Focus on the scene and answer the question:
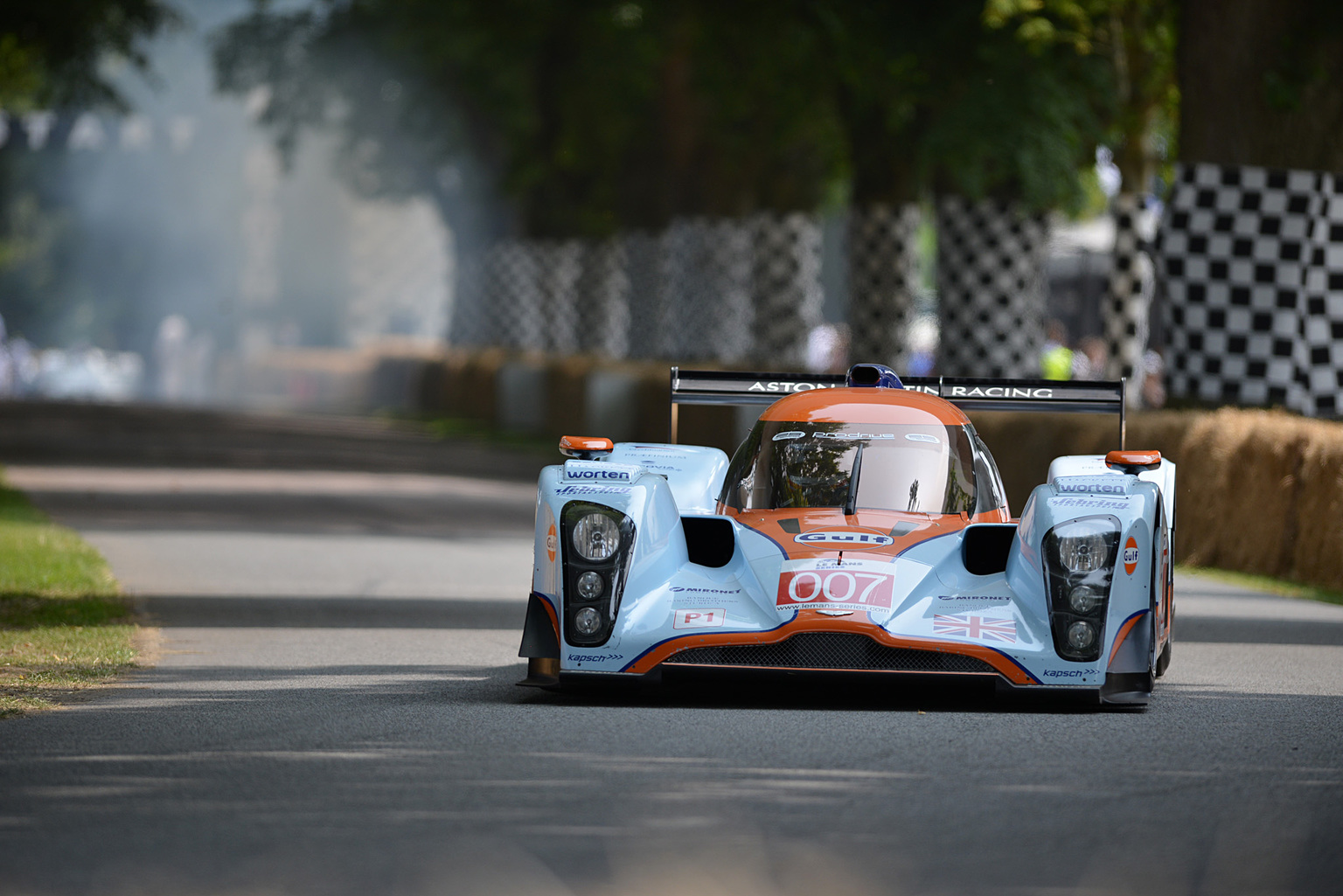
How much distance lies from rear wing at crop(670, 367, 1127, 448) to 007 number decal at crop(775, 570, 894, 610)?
5.56ft

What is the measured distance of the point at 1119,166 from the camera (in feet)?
79.1

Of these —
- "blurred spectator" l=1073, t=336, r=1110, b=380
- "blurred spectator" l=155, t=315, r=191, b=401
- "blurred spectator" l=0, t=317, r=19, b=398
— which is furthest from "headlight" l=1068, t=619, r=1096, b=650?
"blurred spectator" l=155, t=315, r=191, b=401

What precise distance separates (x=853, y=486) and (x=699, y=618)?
4.36 ft

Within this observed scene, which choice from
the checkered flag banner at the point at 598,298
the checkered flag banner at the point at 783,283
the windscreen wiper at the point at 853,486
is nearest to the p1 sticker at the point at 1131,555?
the windscreen wiper at the point at 853,486

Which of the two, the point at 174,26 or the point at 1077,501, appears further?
the point at 174,26

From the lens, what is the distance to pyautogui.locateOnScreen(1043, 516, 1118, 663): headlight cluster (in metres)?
7.59

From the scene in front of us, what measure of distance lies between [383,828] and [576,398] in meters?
25.8

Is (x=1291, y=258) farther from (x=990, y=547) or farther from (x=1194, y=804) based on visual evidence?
(x=1194, y=804)

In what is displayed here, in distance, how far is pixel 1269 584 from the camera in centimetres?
1371

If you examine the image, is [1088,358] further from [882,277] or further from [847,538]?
[847,538]

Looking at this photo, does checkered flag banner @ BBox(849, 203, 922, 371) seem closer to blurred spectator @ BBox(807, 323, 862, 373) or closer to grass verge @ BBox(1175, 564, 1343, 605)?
grass verge @ BBox(1175, 564, 1343, 605)

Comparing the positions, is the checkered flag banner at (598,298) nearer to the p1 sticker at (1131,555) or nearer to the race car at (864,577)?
the race car at (864,577)

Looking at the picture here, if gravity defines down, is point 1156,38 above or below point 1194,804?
above

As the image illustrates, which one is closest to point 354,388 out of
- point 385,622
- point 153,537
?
point 153,537
